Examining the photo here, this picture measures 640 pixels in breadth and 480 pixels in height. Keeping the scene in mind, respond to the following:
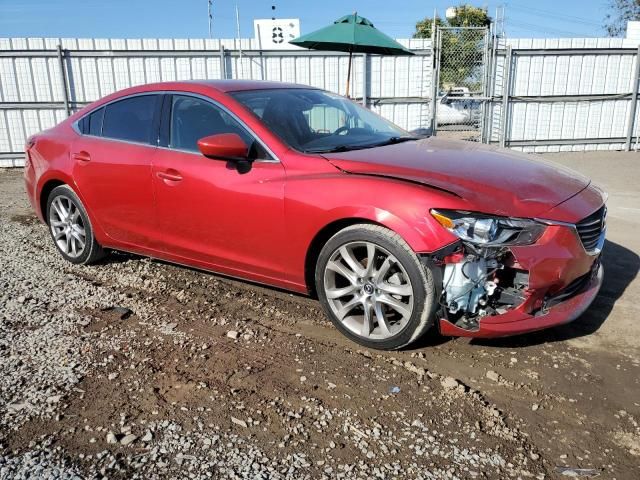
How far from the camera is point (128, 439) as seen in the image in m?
2.49

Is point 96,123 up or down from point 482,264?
up

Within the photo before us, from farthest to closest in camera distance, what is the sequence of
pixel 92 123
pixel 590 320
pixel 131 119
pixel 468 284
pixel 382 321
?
pixel 92 123 → pixel 131 119 → pixel 590 320 → pixel 382 321 → pixel 468 284

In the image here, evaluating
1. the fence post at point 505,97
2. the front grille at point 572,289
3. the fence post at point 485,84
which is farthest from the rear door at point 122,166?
the fence post at point 505,97

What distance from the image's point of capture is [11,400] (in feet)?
9.24

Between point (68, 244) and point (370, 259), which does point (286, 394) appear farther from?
point (68, 244)

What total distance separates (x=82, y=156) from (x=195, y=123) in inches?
49.5

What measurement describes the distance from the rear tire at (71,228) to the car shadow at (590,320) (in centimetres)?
311

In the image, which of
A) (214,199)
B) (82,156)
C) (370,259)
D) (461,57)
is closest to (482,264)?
(370,259)

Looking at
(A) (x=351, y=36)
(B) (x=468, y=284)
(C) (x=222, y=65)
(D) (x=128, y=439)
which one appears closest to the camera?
(D) (x=128, y=439)

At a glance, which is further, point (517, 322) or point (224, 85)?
point (224, 85)

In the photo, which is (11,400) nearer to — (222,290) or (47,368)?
(47,368)

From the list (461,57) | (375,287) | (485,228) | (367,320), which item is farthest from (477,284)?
(461,57)

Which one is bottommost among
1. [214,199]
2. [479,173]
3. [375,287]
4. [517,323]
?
[517,323]

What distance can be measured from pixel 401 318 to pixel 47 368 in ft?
6.83
